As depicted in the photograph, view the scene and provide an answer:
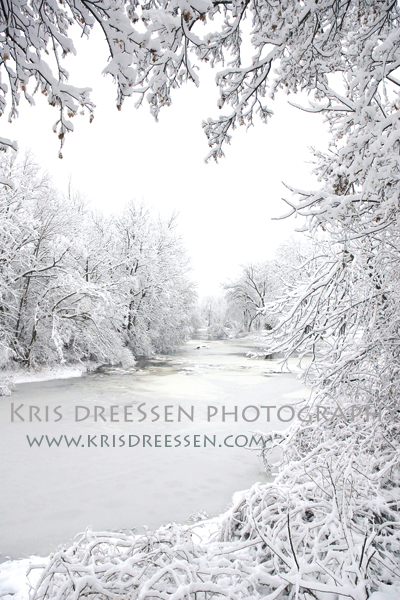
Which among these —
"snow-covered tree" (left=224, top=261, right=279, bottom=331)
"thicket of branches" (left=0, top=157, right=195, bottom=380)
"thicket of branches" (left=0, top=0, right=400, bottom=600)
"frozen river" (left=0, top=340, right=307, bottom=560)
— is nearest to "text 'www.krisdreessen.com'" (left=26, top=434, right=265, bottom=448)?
"frozen river" (left=0, top=340, right=307, bottom=560)

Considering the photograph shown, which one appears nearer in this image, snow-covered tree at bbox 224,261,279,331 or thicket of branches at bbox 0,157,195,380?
thicket of branches at bbox 0,157,195,380

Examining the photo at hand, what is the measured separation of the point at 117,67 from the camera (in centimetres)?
208

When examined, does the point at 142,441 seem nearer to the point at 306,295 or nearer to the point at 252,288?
the point at 306,295

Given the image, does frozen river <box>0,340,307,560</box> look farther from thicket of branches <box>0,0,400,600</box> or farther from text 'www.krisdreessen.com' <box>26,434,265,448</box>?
thicket of branches <box>0,0,400,600</box>

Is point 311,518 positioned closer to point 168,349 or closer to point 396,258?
point 396,258

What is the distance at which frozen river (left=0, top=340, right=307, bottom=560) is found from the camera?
4.17 metres

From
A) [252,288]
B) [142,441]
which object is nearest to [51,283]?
[142,441]

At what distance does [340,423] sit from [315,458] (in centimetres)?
52

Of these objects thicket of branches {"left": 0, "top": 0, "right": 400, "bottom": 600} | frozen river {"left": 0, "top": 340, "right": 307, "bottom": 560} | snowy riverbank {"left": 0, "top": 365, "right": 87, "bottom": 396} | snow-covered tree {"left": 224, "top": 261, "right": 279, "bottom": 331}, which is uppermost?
snow-covered tree {"left": 224, "top": 261, "right": 279, "bottom": 331}

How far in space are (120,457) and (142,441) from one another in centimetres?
83

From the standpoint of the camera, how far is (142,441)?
6773mm

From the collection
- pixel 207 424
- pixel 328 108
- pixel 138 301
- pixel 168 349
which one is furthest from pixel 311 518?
pixel 168 349

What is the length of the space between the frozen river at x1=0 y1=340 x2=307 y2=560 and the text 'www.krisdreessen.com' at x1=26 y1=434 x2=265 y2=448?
21mm

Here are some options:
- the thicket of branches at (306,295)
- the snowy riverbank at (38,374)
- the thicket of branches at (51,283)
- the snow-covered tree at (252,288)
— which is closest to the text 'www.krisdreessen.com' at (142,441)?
the thicket of branches at (306,295)
